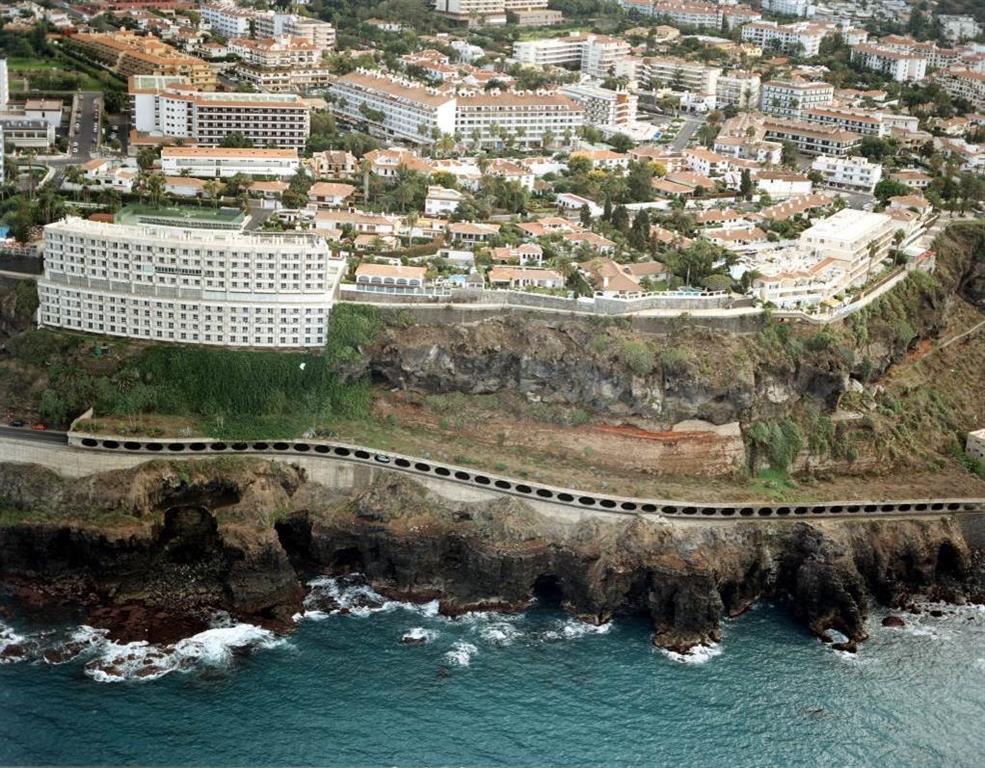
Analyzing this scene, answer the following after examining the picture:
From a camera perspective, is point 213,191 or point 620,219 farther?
Answer: point 213,191

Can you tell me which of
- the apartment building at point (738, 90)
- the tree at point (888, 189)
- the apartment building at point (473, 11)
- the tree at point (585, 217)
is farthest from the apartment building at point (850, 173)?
the apartment building at point (473, 11)

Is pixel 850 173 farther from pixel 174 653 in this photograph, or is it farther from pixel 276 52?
pixel 174 653

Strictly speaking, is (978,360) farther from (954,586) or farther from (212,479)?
(212,479)

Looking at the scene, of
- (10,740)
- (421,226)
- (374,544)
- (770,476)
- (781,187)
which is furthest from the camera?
(781,187)

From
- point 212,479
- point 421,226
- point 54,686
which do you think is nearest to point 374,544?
point 212,479

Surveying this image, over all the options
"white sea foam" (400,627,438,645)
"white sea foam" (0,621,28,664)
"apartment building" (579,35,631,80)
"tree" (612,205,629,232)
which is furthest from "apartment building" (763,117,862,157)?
"white sea foam" (0,621,28,664)

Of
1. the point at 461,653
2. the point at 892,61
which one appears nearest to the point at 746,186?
the point at 461,653

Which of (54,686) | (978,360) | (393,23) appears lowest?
(54,686)
